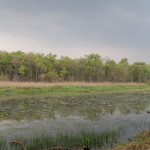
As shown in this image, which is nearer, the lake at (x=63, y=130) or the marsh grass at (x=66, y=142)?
the marsh grass at (x=66, y=142)

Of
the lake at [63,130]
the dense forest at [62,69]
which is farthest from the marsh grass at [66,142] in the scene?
the dense forest at [62,69]

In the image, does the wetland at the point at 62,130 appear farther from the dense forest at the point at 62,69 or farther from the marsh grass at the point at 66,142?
the dense forest at the point at 62,69

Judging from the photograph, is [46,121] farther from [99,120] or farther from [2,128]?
[99,120]

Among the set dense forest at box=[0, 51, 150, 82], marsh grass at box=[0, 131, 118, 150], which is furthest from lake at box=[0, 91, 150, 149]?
dense forest at box=[0, 51, 150, 82]

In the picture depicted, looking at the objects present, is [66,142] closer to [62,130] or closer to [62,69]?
[62,130]

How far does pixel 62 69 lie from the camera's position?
4475cm

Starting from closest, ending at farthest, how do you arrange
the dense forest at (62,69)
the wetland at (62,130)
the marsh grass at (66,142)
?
the marsh grass at (66,142) < the wetland at (62,130) < the dense forest at (62,69)

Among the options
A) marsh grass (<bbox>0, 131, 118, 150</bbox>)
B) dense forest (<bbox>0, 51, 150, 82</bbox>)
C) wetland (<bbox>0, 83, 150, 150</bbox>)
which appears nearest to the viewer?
marsh grass (<bbox>0, 131, 118, 150</bbox>)

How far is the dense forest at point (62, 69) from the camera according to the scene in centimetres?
3997

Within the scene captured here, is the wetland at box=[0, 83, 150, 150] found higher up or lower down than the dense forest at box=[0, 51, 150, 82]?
lower down

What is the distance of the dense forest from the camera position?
3997 cm

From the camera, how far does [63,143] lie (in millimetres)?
5934

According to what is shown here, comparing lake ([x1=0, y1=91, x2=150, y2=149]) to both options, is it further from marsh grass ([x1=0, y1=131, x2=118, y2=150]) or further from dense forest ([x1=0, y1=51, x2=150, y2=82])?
dense forest ([x1=0, y1=51, x2=150, y2=82])

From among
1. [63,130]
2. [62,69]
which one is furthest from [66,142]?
[62,69]
